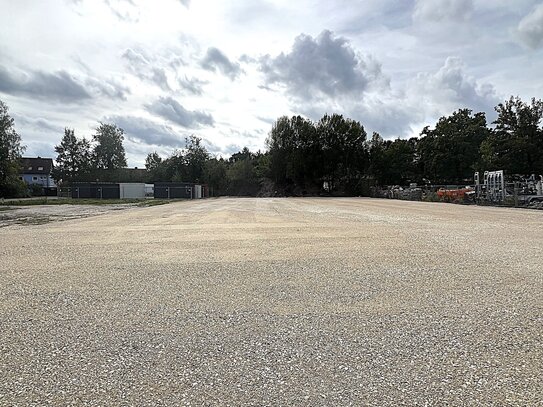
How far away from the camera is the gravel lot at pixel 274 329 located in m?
2.63

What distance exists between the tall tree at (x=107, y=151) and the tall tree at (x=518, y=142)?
61347 mm

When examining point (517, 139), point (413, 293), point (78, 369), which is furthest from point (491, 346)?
point (517, 139)

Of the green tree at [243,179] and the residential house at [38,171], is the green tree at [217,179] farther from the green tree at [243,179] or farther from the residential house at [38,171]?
the residential house at [38,171]

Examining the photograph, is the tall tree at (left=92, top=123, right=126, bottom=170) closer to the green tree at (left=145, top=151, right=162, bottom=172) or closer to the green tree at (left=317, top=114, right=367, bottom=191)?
the green tree at (left=145, top=151, right=162, bottom=172)

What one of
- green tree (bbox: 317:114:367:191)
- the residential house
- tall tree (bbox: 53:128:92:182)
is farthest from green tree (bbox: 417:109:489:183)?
the residential house

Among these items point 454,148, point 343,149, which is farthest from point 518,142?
point 343,149

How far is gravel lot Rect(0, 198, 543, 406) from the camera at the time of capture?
2633 millimetres

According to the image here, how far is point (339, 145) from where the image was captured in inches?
2298

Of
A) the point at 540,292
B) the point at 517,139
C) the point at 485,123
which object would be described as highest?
the point at 485,123

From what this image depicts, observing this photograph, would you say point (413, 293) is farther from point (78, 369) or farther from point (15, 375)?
point (15, 375)

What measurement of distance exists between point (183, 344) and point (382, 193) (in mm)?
47855

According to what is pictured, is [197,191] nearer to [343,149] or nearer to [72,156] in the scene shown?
[343,149]

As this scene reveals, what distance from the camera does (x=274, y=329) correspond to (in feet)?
12.3

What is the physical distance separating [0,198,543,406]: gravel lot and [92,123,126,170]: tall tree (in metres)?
74.3
